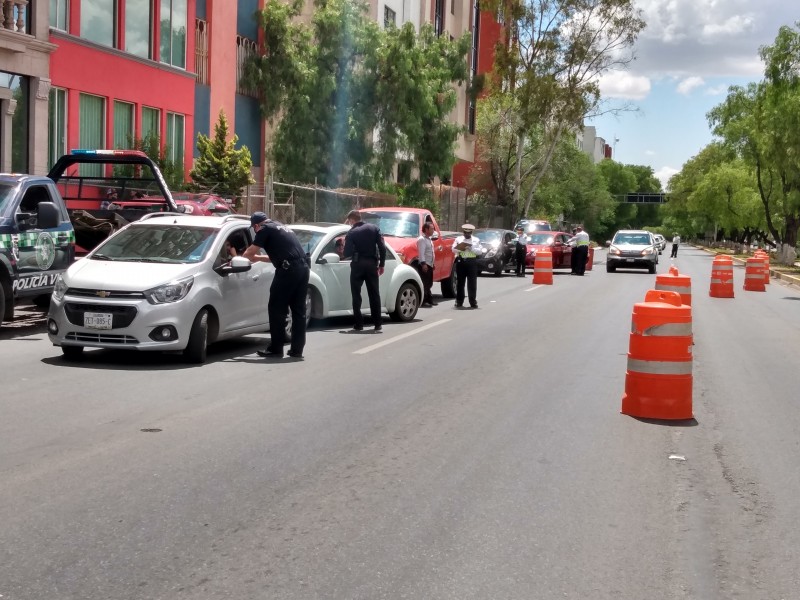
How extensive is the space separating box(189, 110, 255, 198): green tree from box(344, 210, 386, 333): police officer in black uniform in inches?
684

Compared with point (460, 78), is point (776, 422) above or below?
below

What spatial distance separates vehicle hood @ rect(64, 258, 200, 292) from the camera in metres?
11.6

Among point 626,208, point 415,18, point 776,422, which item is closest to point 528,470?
point 776,422

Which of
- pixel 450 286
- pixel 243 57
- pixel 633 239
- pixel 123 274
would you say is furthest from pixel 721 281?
pixel 123 274

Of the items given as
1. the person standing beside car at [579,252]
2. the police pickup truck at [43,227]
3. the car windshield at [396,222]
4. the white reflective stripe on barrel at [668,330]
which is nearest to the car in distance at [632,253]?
the person standing beside car at [579,252]

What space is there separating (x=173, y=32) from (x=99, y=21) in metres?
4.16

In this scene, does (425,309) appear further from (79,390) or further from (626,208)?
(626,208)

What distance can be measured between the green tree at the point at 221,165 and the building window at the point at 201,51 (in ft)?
7.89

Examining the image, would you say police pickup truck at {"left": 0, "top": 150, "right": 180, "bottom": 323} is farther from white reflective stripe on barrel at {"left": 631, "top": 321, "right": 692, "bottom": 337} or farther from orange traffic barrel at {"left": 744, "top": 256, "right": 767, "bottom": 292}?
orange traffic barrel at {"left": 744, "top": 256, "right": 767, "bottom": 292}

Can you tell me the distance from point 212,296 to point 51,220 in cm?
295

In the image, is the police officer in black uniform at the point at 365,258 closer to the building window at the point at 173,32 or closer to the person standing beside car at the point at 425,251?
the person standing beside car at the point at 425,251

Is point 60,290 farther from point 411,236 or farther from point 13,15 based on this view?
point 13,15

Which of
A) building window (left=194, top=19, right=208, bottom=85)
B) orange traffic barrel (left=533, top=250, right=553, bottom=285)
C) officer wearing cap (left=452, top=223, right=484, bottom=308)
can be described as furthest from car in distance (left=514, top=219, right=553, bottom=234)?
officer wearing cap (left=452, top=223, right=484, bottom=308)

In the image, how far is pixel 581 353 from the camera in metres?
14.0
